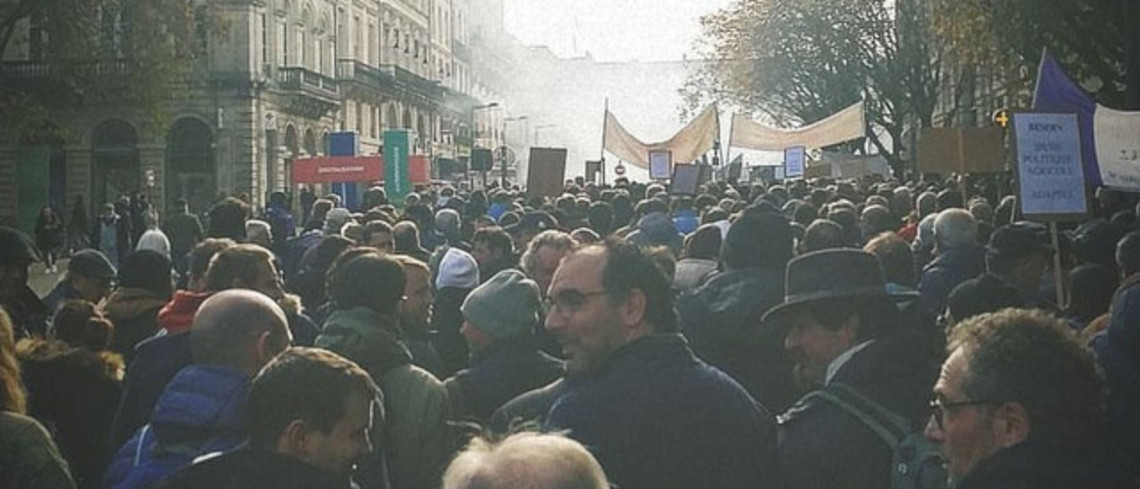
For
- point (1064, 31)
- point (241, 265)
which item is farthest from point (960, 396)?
point (1064, 31)

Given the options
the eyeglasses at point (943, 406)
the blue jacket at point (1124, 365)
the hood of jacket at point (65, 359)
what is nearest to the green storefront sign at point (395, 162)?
the hood of jacket at point (65, 359)

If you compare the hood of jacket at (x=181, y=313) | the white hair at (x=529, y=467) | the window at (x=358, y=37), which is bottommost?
the hood of jacket at (x=181, y=313)

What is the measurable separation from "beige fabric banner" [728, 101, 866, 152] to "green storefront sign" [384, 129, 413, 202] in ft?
28.3

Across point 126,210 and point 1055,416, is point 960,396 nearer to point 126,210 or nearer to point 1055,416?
point 1055,416

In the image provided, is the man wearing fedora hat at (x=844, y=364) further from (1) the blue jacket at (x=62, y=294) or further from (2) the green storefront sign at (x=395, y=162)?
(2) the green storefront sign at (x=395, y=162)

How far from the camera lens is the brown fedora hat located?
15.1 ft

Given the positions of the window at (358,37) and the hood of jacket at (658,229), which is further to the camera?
the window at (358,37)

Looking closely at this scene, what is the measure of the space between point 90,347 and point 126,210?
28.7 metres

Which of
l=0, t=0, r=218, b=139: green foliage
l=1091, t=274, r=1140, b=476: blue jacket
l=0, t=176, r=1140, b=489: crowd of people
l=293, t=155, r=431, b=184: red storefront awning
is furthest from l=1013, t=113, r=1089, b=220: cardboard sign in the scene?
l=0, t=0, r=218, b=139: green foliage

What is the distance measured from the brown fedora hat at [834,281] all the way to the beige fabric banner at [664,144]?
22655mm

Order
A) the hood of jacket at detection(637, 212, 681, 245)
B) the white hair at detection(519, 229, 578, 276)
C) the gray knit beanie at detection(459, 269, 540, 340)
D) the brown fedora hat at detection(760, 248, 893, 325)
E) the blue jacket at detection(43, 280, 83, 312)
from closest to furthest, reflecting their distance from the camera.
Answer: the brown fedora hat at detection(760, 248, 893, 325), the gray knit beanie at detection(459, 269, 540, 340), the white hair at detection(519, 229, 578, 276), the blue jacket at detection(43, 280, 83, 312), the hood of jacket at detection(637, 212, 681, 245)

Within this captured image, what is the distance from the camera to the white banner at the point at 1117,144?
12.5 meters

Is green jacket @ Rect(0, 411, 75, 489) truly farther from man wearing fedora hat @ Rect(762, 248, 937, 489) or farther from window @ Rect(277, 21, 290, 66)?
window @ Rect(277, 21, 290, 66)

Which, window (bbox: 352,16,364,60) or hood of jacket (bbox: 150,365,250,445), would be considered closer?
hood of jacket (bbox: 150,365,250,445)
